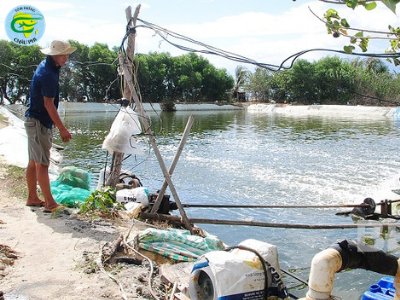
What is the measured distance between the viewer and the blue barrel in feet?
13.1

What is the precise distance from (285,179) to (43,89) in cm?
856

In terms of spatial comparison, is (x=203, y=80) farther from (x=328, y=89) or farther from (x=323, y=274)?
(x=323, y=274)

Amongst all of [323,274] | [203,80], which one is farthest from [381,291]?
[203,80]

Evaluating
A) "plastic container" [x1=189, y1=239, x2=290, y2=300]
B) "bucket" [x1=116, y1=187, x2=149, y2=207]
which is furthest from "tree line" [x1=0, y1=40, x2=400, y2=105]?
"plastic container" [x1=189, y1=239, x2=290, y2=300]

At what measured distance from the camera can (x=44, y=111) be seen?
5.91 meters

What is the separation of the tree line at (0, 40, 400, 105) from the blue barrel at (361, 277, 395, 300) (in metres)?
45.7

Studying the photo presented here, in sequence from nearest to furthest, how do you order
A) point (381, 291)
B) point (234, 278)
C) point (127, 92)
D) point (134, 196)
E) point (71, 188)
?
point (234, 278), point (381, 291), point (134, 196), point (127, 92), point (71, 188)

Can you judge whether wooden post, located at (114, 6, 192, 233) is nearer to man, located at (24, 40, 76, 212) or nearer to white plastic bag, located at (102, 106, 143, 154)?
white plastic bag, located at (102, 106, 143, 154)

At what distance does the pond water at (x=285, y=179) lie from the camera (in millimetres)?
7605

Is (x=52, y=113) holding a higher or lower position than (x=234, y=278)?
higher

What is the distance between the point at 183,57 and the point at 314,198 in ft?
201

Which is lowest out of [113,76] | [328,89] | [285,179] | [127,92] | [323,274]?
[285,179]

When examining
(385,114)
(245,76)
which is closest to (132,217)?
(385,114)

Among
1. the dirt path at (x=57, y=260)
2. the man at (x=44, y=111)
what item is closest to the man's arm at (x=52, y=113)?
the man at (x=44, y=111)
